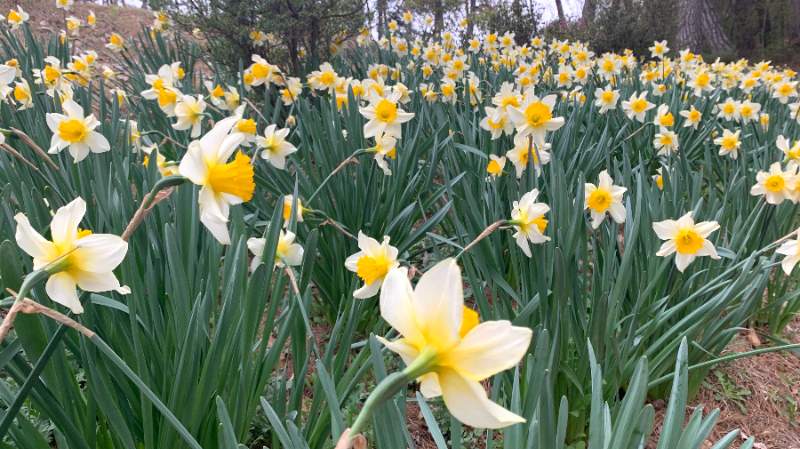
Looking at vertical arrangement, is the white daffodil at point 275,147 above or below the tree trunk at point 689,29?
below

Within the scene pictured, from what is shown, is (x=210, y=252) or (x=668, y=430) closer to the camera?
(x=668, y=430)

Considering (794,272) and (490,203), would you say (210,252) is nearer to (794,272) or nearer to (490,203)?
(490,203)

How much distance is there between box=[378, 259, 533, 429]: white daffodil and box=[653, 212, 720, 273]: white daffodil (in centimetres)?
123

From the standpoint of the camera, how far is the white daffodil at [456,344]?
0.42 m

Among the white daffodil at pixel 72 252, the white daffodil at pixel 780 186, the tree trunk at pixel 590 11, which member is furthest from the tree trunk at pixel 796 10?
the white daffodil at pixel 72 252

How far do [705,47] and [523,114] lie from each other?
11.4 m

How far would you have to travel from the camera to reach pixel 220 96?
281 cm

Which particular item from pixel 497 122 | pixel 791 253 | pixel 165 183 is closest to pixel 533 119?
pixel 497 122

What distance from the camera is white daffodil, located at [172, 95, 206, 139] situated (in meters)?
2.21

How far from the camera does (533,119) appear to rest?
5.99 ft

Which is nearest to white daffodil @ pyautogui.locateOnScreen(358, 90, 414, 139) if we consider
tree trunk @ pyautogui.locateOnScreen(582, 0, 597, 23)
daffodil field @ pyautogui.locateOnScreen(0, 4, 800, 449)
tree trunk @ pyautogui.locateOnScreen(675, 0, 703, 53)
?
daffodil field @ pyautogui.locateOnScreen(0, 4, 800, 449)

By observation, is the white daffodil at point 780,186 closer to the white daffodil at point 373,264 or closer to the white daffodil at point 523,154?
the white daffodil at point 523,154

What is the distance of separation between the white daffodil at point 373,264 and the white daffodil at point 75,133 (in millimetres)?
1146

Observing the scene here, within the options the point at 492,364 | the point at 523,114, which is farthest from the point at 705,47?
the point at 492,364
